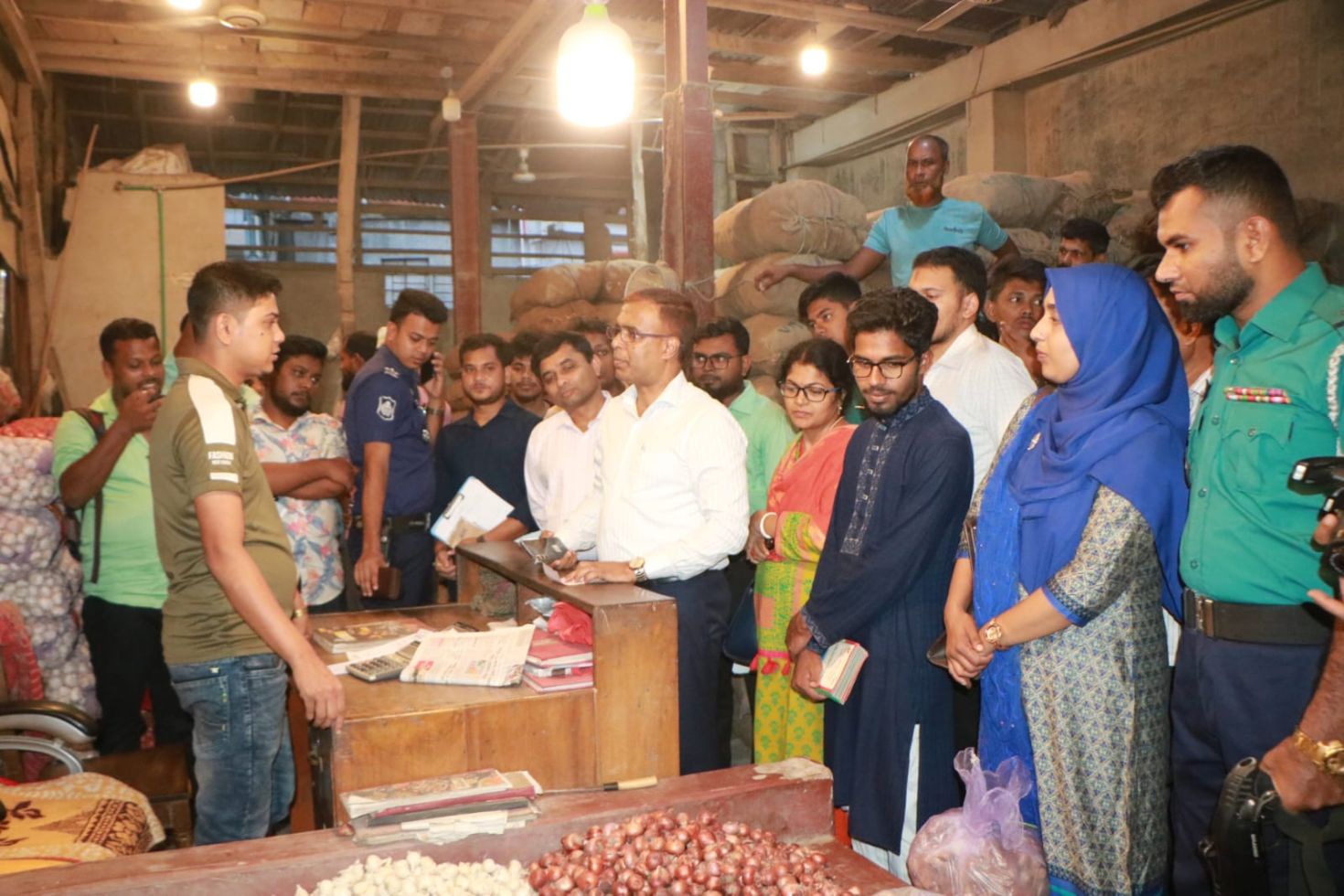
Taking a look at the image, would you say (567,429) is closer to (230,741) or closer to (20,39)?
(230,741)

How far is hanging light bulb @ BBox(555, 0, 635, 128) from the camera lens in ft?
13.1

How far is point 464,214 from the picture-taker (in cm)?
718

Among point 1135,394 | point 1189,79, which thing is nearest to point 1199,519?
point 1135,394

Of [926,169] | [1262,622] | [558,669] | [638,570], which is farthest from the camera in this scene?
[926,169]

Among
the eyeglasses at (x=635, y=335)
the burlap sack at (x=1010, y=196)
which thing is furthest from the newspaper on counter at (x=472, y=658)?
the burlap sack at (x=1010, y=196)

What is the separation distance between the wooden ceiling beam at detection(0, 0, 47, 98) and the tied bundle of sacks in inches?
128

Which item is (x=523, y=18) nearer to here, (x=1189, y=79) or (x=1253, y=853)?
(x=1189, y=79)

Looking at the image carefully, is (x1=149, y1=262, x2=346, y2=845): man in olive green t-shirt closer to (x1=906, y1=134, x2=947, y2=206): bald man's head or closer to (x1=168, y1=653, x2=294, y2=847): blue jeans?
(x1=168, y1=653, x2=294, y2=847): blue jeans

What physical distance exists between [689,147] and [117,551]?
2.66 m


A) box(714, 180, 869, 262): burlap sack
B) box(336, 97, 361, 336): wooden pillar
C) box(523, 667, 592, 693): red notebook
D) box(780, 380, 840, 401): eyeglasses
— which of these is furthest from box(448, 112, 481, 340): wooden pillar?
box(523, 667, 592, 693): red notebook

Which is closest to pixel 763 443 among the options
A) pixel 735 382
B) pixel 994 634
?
pixel 735 382

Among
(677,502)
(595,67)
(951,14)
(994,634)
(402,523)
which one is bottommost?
(994,634)

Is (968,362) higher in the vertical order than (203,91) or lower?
lower

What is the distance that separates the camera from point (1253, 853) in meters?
1.79
